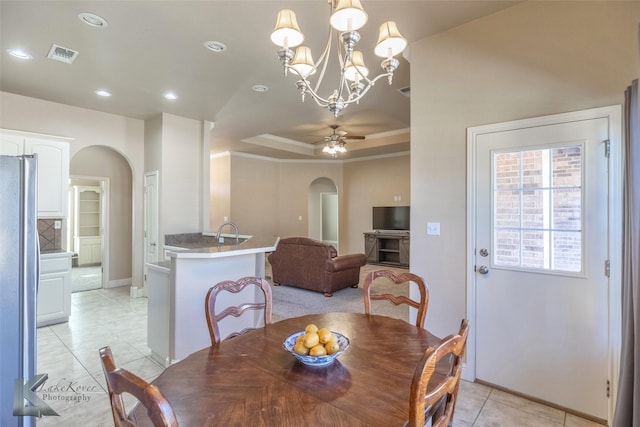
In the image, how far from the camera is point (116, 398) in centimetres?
84

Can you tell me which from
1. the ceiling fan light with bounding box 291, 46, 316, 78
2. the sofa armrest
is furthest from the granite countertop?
the sofa armrest

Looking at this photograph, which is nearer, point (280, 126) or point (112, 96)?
point (112, 96)

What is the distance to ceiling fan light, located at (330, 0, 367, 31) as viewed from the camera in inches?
64.1

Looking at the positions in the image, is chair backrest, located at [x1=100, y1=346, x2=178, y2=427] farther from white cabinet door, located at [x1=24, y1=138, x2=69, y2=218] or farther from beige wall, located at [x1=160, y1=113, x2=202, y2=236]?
beige wall, located at [x1=160, y1=113, x2=202, y2=236]

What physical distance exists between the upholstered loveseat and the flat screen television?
9.00 feet

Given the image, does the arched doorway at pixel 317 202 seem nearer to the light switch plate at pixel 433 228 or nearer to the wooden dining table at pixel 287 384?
the light switch plate at pixel 433 228

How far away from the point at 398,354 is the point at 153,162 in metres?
5.16

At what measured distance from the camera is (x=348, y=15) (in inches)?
64.9

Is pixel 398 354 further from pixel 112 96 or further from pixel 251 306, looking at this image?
pixel 112 96

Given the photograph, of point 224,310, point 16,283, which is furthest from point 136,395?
point 16,283

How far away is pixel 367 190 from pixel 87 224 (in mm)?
7559

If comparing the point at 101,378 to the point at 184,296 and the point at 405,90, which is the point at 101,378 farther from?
the point at 405,90

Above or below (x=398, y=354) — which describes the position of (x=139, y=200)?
above

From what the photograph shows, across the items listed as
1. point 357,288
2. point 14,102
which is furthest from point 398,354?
point 14,102
